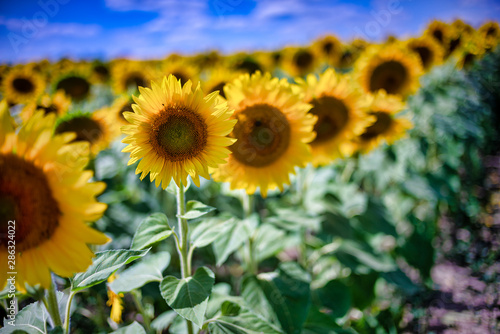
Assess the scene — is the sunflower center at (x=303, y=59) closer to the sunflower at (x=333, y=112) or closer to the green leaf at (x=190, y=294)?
the sunflower at (x=333, y=112)

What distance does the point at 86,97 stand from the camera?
14.9 feet

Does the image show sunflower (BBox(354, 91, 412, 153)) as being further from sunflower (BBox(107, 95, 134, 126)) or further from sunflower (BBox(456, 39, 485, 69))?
sunflower (BBox(456, 39, 485, 69))

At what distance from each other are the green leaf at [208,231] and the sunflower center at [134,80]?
336 centimetres

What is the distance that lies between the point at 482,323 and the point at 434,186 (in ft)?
3.99

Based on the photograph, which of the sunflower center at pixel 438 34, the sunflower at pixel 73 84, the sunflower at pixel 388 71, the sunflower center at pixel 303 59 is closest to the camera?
the sunflower at pixel 388 71

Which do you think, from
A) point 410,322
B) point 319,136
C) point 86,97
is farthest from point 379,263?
point 86,97

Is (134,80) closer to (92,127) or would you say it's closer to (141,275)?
(92,127)

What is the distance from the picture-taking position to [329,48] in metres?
6.80

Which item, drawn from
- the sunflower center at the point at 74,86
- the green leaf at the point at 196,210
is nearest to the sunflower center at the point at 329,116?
the green leaf at the point at 196,210

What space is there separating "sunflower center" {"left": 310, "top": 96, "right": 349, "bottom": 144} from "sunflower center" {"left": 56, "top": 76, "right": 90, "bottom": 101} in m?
3.55

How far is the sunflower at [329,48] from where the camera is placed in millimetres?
6699

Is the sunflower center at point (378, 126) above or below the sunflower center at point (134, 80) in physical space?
below

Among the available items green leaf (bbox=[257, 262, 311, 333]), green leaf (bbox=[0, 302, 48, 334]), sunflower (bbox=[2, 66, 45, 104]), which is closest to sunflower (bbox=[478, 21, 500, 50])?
green leaf (bbox=[257, 262, 311, 333])

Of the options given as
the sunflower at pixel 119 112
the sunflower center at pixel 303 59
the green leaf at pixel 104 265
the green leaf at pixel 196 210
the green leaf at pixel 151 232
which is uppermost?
the sunflower center at pixel 303 59
